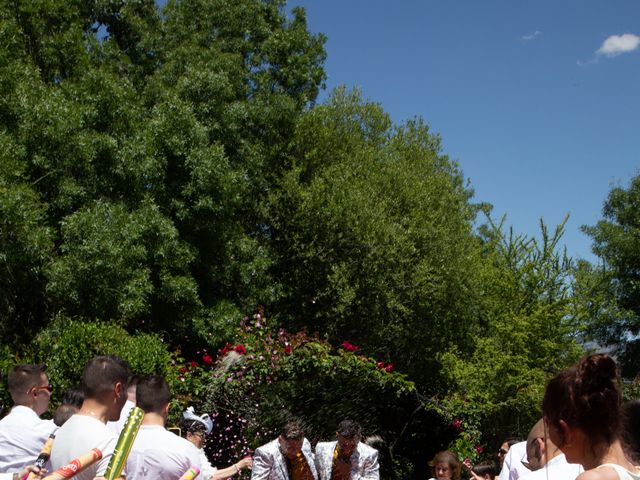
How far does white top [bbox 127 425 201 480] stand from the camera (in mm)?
4258

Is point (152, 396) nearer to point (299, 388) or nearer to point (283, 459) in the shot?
point (283, 459)

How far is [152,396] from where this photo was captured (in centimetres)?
450

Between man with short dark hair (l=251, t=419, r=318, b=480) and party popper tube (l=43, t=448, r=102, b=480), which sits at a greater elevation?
man with short dark hair (l=251, t=419, r=318, b=480)

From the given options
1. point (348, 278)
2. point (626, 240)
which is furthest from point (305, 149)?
point (626, 240)

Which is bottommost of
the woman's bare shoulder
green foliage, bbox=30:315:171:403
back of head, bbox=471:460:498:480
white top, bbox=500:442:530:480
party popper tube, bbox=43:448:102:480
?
the woman's bare shoulder

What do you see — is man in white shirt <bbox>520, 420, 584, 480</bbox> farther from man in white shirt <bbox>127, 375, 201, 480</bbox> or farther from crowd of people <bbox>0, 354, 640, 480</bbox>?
man in white shirt <bbox>127, 375, 201, 480</bbox>

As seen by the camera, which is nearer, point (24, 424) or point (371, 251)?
point (24, 424)

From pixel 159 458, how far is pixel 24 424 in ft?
3.73

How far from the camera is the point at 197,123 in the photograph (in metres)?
17.5

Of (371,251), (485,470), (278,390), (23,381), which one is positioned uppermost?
(371,251)

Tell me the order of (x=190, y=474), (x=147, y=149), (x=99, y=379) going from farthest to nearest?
(x=147, y=149) → (x=190, y=474) → (x=99, y=379)

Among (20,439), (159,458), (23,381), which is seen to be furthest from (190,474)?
(23,381)

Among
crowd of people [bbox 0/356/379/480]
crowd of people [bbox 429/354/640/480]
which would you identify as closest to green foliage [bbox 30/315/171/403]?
crowd of people [bbox 0/356/379/480]

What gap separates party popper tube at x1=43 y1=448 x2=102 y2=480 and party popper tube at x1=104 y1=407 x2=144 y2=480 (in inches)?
2.6
